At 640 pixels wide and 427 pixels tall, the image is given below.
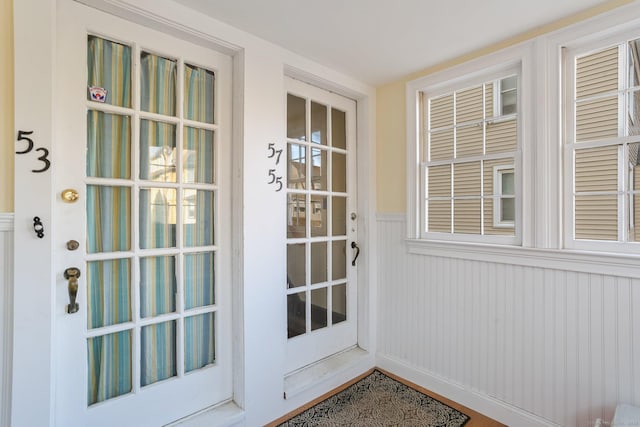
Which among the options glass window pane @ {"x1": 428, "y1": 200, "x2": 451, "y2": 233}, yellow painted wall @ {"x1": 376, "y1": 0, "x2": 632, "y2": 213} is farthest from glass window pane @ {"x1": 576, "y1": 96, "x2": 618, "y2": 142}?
yellow painted wall @ {"x1": 376, "y1": 0, "x2": 632, "y2": 213}

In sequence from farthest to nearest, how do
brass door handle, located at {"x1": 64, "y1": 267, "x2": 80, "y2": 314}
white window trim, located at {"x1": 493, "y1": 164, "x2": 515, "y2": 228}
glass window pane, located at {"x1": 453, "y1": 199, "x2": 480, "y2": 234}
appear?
glass window pane, located at {"x1": 453, "y1": 199, "x2": 480, "y2": 234}
white window trim, located at {"x1": 493, "y1": 164, "x2": 515, "y2": 228}
brass door handle, located at {"x1": 64, "y1": 267, "x2": 80, "y2": 314}

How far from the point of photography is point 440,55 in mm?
2039

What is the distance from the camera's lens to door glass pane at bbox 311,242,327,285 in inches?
90.9

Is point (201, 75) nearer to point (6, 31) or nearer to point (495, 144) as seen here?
point (6, 31)

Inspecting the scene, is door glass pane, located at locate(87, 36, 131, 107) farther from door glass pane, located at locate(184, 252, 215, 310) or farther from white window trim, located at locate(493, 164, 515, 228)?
white window trim, located at locate(493, 164, 515, 228)

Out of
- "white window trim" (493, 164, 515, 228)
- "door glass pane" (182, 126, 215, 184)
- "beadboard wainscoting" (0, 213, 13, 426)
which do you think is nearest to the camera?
"beadboard wainscoting" (0, 213, 13, 426)

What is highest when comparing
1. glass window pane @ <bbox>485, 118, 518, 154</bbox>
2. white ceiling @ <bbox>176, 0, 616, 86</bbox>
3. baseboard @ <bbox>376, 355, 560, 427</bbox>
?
white ceiling @ <bbox>176, 0, 616, 86</bbox>

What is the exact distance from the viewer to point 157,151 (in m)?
1.59

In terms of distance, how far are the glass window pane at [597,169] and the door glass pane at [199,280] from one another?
2095 millimetres

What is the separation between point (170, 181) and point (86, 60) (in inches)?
24.6

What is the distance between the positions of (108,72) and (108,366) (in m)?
1.38

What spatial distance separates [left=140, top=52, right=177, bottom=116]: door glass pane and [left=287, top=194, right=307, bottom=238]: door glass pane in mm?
912

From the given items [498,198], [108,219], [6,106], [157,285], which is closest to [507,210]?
[498,198]

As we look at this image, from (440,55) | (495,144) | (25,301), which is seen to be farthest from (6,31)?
(495,144)
